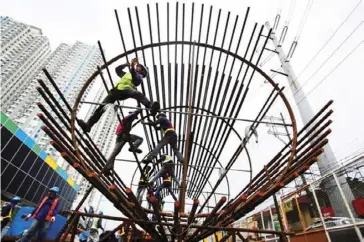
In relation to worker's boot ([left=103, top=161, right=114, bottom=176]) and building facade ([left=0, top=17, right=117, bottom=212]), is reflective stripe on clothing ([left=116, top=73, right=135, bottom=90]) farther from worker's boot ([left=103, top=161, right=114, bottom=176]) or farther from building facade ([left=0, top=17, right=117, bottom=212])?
building facade ([left=0, top=17, right=117, bottom=212])

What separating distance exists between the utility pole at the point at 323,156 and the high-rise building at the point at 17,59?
77.3 metres

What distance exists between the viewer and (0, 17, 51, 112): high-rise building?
69312 millimetres

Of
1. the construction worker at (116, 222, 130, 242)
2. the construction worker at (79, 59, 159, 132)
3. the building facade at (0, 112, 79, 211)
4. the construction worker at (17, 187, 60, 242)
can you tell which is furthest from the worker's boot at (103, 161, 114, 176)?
the building facade at (0, 112, 79, 211)

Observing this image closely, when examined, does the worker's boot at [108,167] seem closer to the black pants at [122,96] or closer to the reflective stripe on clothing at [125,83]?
the black pants at [122,96]

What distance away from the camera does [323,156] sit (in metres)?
9.54

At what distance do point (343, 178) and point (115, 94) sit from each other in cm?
808

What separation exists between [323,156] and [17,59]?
91229 mm

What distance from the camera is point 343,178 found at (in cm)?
776

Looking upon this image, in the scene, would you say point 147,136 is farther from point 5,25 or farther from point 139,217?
point 5,25

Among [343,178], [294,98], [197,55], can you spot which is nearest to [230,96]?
[197,55]

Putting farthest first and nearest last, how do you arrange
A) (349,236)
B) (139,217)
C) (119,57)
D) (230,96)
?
1. (349,236)
2. (230,96)
3. (119,57)
4. (139,217)

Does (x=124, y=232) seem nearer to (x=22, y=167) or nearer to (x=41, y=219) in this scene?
(x=41, y=219)

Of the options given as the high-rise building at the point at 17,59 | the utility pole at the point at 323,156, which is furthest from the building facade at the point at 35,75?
the utility pole at the point at 323,156

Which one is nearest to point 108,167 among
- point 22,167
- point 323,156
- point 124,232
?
point 124,232
